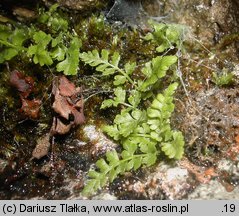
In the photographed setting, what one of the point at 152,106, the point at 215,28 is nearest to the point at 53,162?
the point at 152,106

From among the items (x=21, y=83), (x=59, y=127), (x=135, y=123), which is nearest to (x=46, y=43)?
(x=21, y=83)

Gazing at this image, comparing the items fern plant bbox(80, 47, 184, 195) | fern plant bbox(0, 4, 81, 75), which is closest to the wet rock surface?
fern plant bbox(80, 47, 184, 195)

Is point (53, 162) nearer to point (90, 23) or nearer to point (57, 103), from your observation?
point (57, 103)

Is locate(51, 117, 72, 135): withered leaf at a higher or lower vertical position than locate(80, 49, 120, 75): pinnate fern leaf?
lower

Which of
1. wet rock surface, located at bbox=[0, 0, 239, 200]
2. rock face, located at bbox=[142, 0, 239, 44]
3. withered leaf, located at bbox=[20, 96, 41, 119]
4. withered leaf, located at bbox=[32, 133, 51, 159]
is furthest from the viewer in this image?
rock face, located at bbox=[142, 0, 239, 44]

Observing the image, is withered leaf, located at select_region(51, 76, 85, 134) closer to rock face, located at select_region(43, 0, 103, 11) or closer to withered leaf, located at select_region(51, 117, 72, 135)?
withered leaf, located at select_region(51, 117, 72, 135)
